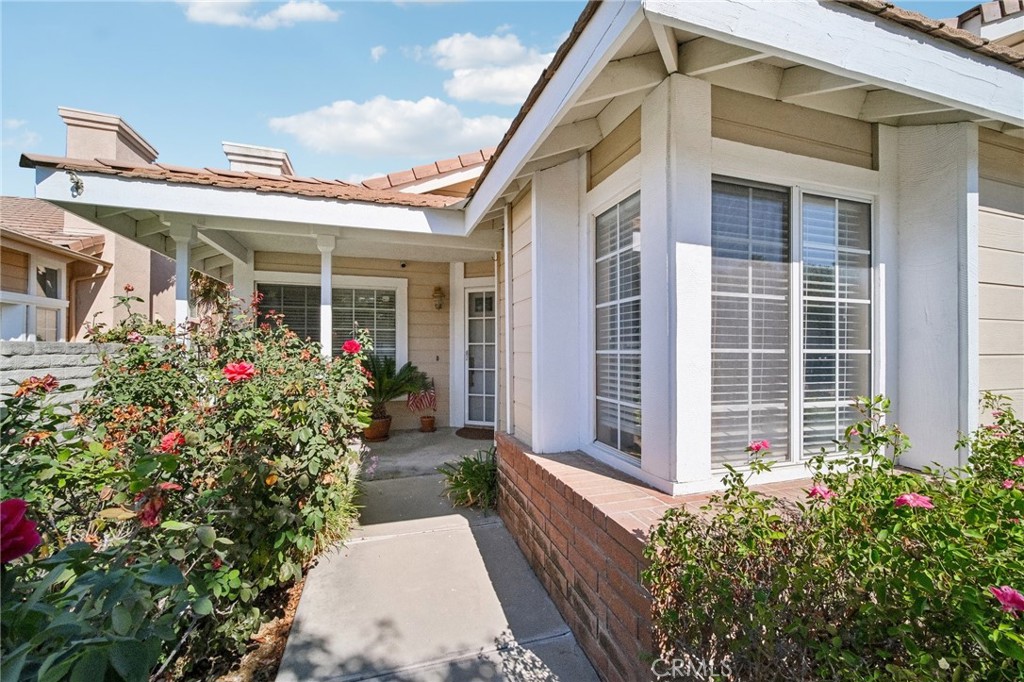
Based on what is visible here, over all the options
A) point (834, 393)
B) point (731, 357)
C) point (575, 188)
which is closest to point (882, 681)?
point (731, 357)

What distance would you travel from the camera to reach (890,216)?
2.76 m

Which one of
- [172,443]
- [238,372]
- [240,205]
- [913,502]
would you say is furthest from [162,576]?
[240,205]

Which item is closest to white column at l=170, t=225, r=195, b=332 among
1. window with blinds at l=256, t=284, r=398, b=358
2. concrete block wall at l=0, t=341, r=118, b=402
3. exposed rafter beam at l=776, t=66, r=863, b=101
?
concrete block wall at l=0, t=341, r=118, b=402

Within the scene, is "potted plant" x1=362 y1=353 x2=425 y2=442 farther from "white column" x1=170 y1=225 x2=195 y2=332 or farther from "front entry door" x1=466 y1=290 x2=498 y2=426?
"white column" x1=170 y1=225 x2=195 y2=332

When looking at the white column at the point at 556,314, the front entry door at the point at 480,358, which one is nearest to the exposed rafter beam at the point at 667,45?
the white column at the point at 556,314

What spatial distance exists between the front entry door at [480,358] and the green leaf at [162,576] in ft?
19.6

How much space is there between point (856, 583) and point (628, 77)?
2.39m

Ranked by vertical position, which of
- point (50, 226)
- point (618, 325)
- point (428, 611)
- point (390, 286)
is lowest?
point (428, 611)

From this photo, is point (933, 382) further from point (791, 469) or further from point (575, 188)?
point (575, 188)

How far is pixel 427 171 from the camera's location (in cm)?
606

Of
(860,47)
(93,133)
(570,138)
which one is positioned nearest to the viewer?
(860,47)

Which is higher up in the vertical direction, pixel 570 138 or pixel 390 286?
pixel 570 138

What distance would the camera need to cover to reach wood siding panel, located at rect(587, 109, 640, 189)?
262 cm

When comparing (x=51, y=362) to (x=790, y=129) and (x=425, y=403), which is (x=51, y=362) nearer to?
(x=425, y=403)
